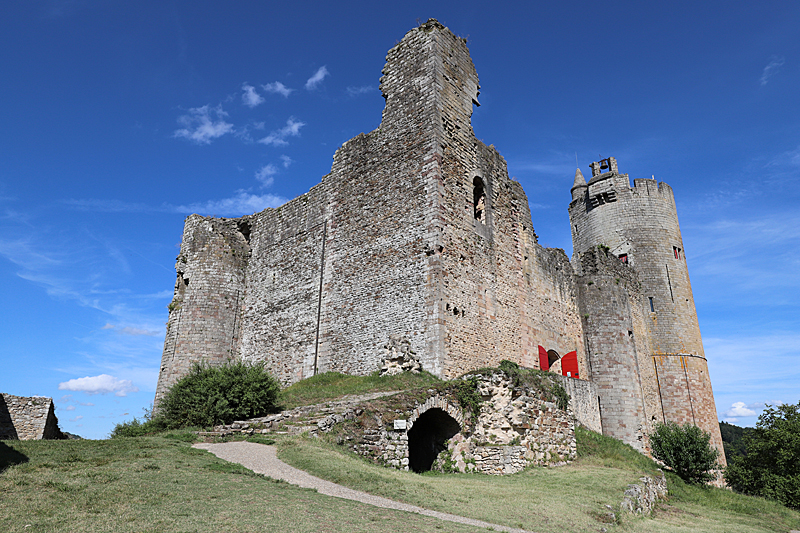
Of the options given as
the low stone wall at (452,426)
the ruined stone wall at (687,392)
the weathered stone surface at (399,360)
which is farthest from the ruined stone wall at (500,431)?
the ruined stone wall at (687,392)

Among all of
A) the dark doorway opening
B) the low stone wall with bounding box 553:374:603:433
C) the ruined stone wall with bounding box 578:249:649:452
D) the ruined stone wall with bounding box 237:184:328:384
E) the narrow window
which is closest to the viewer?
the dark doorway opening

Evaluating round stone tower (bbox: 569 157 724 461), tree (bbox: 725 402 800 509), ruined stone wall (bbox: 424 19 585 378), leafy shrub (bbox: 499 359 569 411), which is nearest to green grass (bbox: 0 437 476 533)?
leafy shrub (bbox: 499 359 569 411)

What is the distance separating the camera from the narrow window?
18734mm

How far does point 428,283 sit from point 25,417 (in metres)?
12.9

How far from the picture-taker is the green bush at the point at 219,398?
11.3 metres

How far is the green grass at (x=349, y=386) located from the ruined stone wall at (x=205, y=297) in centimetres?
577

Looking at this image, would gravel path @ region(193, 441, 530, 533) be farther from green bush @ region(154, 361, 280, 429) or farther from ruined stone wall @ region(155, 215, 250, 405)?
ruined stone wall @ region(155, 215, 250, 405)

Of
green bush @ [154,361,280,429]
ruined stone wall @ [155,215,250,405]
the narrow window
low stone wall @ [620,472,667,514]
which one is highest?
the narrow window

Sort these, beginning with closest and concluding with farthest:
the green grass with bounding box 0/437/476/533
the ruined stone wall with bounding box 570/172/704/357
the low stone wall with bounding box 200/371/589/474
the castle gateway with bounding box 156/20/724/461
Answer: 1. the green grass with bounding box 0/437/476/533
2. the low stone wall with bounding box 200/371/589/474
3. the castle gateway with bounding box 156/20/724/461
4. the ruined stone wall with bounding box 570/172/704/357

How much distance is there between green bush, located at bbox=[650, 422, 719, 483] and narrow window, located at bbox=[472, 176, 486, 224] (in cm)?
1016

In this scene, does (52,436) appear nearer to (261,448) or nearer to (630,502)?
(261,448)

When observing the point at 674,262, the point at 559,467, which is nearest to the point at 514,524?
the point at 559,467

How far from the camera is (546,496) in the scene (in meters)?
9.41

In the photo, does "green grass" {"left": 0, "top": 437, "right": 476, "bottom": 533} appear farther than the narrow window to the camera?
No
